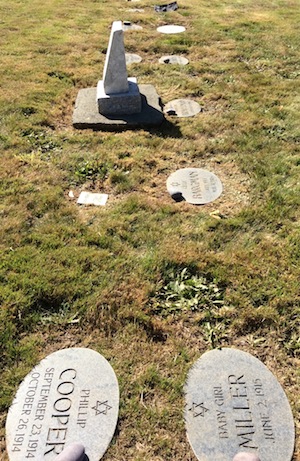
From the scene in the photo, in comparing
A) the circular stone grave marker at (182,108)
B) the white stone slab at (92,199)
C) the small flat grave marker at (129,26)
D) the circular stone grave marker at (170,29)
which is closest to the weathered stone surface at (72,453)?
the white stone slab at (92,199)

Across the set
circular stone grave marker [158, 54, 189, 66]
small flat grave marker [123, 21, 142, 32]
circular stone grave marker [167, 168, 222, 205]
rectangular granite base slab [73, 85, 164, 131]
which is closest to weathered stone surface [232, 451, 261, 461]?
circular stone grave marker [167, 168, 222, 205]

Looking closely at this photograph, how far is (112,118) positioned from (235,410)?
4387mm

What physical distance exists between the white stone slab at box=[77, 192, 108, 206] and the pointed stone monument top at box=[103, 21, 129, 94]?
2005 mm

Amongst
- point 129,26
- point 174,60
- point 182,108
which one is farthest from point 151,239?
point 129,26

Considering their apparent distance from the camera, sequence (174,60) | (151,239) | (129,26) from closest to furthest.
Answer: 1. (151,239)
2. (174,60)
3. (129,26)

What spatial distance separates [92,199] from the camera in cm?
461

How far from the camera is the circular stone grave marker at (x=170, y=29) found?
9520 millimetres

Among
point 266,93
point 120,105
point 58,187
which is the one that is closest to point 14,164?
point 58,187

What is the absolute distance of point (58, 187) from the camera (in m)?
4.76

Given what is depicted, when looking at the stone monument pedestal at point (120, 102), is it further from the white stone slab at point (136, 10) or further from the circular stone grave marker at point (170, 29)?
the white stone slab at point (136, 10)

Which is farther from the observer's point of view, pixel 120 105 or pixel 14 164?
pixel 120 105

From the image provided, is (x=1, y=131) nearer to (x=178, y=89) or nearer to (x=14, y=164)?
(x=14, y=164)

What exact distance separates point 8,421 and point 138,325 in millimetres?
1172

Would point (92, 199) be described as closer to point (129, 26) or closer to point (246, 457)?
point (246, 457)
